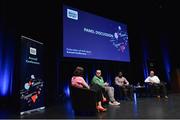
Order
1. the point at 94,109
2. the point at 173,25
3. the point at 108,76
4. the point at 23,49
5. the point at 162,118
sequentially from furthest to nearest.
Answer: the point at 173,25
the point at 108,76
the point at 23,49
the point at 94,109
the point at 162,118

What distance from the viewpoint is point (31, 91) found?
4.73 m

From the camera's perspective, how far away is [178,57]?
12.0 metres

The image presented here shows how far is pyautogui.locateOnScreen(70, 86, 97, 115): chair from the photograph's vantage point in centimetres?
424

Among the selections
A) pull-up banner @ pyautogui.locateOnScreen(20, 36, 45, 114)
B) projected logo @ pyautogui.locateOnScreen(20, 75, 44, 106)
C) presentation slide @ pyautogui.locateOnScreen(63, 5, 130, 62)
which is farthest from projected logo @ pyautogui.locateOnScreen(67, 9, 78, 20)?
projected logo @ pyautogui.locateOnScreen(20, 75, 44, 106)

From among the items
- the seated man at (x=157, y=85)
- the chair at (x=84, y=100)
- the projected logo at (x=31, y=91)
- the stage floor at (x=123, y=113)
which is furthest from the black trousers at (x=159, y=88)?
the projected logo at (x=31, y=91)

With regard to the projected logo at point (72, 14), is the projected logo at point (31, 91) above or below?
below

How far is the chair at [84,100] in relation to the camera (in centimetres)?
424

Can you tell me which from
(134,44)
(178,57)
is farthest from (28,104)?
(178,57)

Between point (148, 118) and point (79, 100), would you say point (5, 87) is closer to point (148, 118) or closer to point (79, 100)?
point (79, 100)

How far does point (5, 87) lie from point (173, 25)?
871cm

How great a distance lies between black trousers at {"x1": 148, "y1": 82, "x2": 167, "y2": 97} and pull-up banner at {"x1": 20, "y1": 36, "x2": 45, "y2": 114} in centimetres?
401

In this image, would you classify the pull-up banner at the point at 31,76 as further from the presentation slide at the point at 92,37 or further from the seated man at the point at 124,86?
the seated man at the point at 124,86

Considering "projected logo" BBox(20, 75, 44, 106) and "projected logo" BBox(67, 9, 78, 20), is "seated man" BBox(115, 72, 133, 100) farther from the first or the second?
"projected logo" BBox(20, 75, 44, 106)

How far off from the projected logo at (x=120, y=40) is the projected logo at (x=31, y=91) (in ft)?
14.0
